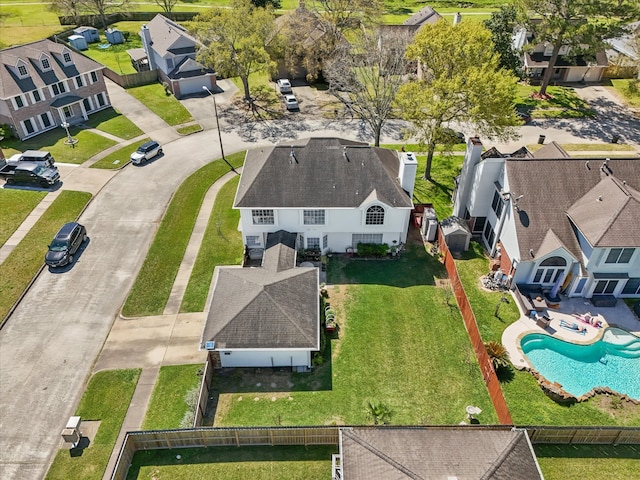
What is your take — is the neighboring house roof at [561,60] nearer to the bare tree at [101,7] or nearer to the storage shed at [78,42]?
the storage shed at [78,42]

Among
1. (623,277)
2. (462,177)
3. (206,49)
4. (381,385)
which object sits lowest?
(381,385)

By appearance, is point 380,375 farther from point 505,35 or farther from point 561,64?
point 561,64

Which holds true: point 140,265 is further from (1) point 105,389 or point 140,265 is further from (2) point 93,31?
(2) point 93,31

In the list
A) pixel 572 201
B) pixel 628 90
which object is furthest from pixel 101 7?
pixel 628 90

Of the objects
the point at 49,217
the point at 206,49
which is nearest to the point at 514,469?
the point at 49,217

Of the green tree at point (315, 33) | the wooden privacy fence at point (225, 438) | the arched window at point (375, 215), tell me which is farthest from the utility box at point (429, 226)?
the green tree at point (315, 33)

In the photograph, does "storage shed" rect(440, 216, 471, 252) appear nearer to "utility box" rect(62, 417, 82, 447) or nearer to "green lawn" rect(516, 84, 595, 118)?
"utility box" rect(62, 417, 82, 447)

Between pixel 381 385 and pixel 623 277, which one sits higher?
pixel 623 277

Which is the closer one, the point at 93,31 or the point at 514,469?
the point at 514,469
